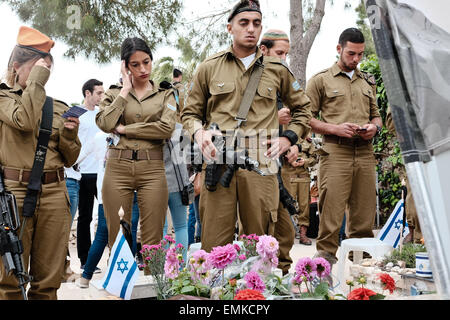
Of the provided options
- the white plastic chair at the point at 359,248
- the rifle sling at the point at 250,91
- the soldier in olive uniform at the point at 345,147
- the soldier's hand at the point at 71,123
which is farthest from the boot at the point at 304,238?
the soldier's hand at the point at 71,123

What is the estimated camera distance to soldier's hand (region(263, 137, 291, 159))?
309cm

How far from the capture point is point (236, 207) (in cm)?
326

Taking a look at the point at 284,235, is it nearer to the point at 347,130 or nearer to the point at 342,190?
the point at 342,190

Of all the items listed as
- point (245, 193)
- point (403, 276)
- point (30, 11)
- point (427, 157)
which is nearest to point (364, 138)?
point (403, 276)

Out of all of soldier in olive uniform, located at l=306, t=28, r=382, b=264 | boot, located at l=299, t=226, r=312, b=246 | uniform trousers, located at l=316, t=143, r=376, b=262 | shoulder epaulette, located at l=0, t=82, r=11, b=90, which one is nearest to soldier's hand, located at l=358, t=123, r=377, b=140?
soldier in olive uniform, located at l=306, t=28, r=382, b=264

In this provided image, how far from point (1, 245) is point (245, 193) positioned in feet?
4.82

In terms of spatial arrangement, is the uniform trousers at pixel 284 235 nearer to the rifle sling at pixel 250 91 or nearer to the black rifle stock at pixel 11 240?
the rifle sling at pixel 250 91

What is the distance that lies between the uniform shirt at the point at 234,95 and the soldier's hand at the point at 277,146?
0.13m

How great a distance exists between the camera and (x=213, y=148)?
9.73 ft

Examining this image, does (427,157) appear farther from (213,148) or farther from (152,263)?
(152,263)

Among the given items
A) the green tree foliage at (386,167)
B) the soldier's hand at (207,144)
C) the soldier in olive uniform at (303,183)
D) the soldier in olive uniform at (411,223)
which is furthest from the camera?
the green tree foliage at (386,167)

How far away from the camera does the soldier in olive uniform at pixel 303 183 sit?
25.5 feet

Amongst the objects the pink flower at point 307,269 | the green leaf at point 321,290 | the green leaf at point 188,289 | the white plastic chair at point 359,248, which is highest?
the white plastic chair at point 359,248
